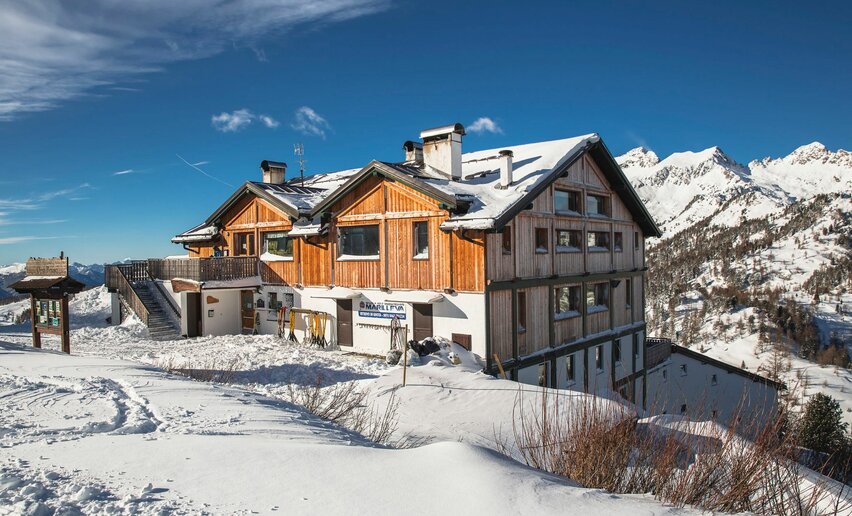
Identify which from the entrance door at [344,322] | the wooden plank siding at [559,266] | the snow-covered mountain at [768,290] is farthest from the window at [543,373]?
the snow-covered mountain at [768,290]

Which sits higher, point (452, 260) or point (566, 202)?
point (566, 202)

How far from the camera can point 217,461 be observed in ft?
17.9

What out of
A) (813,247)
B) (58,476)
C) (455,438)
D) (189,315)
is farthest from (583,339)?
(813,247)

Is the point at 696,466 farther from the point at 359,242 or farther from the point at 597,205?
the point at 597,205

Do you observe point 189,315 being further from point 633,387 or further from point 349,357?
point 633,387

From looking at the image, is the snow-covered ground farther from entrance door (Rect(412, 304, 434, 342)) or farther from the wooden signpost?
entrance door (Rect(412, 304, 434, 342))

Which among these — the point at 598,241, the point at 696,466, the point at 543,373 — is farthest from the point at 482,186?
the point at 696,466

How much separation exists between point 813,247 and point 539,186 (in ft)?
541

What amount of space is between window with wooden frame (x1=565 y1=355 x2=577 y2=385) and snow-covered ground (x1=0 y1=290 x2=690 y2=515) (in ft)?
38.2

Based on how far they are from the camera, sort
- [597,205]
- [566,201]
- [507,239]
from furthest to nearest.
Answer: [597,205] < [566,201] < [507,239]

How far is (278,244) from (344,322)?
5521mm

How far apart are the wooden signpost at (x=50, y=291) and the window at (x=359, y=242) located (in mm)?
8836

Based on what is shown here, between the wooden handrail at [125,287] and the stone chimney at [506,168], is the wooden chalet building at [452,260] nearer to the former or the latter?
the stone chimney at [506,168]

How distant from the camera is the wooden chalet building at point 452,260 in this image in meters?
18.2
